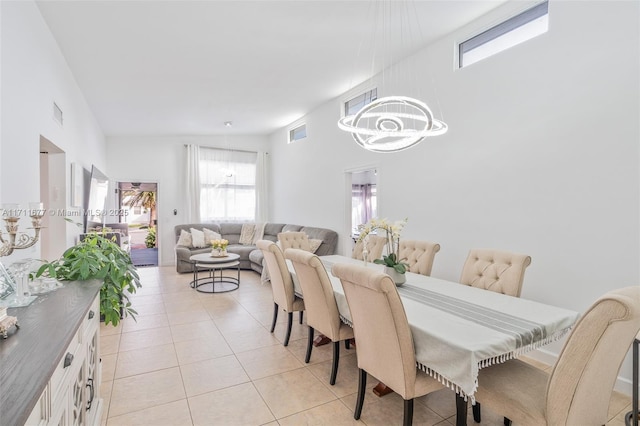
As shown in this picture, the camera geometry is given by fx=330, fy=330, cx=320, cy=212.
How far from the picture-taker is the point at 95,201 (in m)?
4.80

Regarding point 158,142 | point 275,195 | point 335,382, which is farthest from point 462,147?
point 158,142

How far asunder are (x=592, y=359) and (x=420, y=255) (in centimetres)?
193

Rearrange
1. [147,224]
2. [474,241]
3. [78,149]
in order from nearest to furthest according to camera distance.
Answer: [474,241] → [78,149] → [147,224]

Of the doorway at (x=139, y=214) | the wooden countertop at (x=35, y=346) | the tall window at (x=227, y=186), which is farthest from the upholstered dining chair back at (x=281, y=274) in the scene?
the doorway at (x=139, y=214)

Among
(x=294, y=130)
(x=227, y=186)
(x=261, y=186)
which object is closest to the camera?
(x=294, y=130)

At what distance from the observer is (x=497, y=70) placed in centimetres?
323

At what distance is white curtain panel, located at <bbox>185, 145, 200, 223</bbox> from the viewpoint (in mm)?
7711

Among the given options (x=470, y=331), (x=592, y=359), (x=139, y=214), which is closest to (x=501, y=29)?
(x=470, y=331)

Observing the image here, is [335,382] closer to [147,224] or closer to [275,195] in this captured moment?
[275,195]

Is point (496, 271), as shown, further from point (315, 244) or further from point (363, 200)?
point (363, 200)

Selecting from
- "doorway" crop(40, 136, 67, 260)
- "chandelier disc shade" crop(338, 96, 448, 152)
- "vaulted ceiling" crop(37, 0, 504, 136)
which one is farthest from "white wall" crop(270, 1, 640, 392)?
"doorway" crop(40, 136, 67, 260)

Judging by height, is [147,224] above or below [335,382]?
above

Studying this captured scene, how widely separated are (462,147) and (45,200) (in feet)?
14.7

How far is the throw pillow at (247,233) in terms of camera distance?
7760 mm
